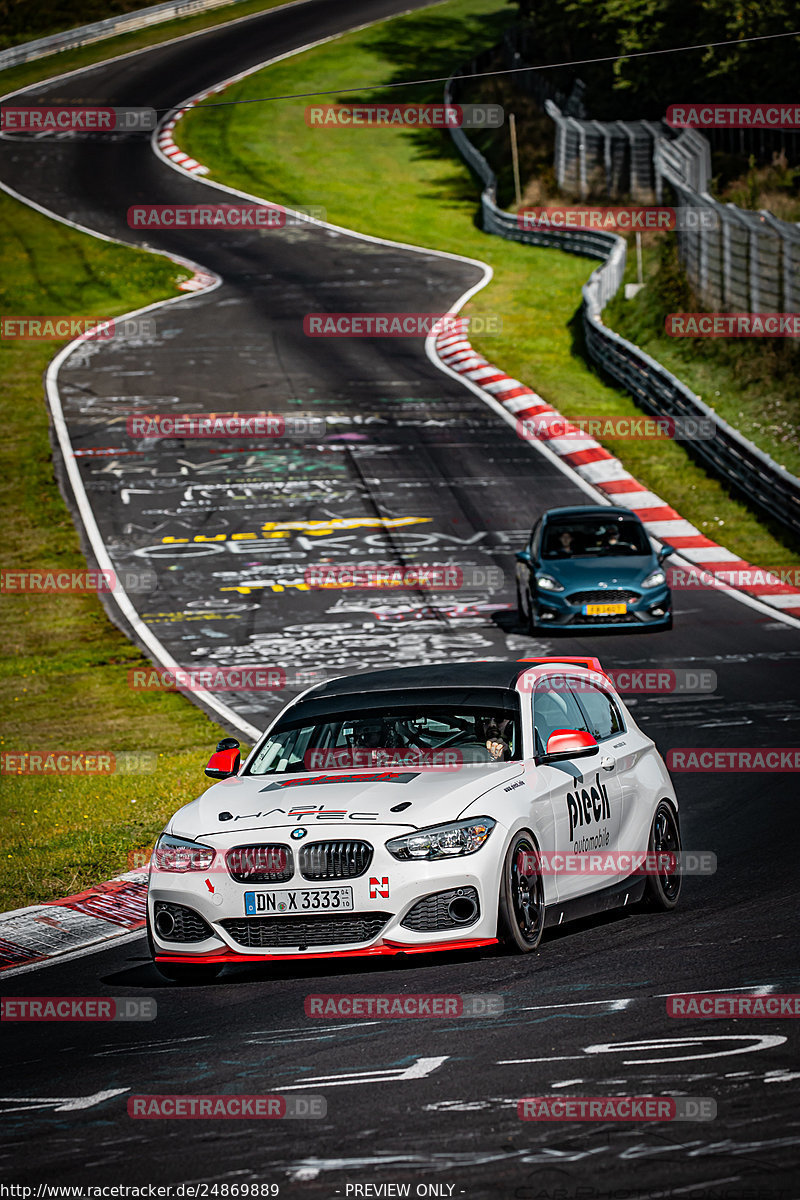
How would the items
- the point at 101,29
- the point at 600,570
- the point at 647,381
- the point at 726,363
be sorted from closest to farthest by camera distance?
the point at 600,570, the point at 647,381, the point at 726,363, the point at 101,29

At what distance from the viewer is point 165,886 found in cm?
860

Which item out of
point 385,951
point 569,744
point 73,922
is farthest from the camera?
point 73,922

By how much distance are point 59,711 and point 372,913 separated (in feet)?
37.8

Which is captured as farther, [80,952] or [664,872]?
[80,952]

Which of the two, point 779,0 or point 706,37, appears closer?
point 779,0

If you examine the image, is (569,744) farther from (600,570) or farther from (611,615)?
(600,570)

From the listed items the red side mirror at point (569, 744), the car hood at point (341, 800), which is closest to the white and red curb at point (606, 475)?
the red side mirror at point (569, 744)

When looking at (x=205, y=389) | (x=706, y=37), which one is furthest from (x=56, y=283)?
(x=706, y=37)

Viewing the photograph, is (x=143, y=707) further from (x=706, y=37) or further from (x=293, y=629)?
(x=706, y=37)

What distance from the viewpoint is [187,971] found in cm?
865

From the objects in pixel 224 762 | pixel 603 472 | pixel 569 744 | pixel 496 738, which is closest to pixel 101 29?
pixel 603 472

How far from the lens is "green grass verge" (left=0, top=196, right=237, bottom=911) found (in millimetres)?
12359

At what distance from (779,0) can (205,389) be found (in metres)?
18.5

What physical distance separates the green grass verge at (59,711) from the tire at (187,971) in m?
2.50
